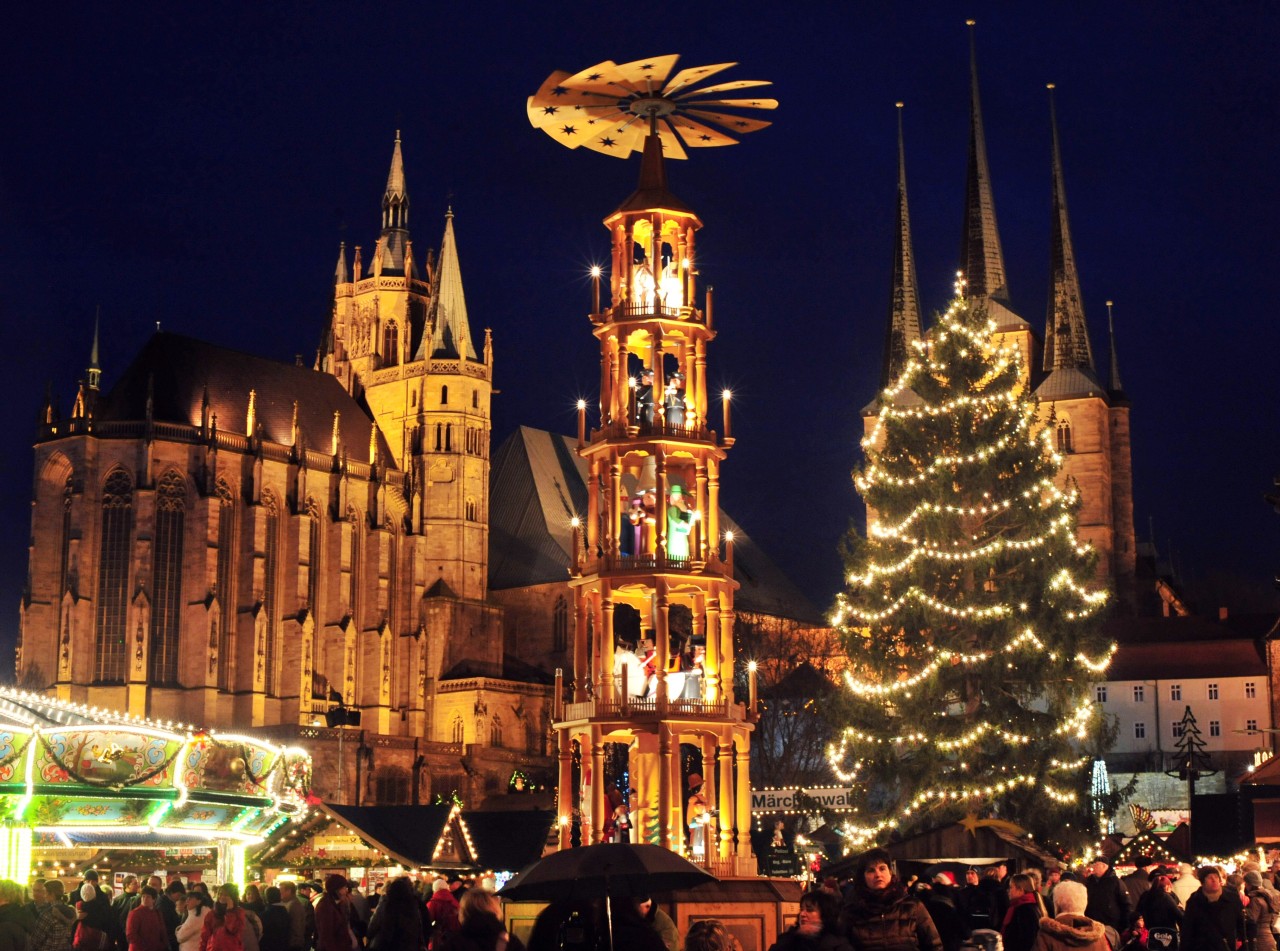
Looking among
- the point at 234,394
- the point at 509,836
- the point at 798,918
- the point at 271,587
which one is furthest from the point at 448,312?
the point at 798,918

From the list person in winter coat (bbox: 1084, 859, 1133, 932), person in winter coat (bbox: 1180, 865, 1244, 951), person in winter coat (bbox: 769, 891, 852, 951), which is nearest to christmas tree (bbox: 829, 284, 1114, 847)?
person in winter coat (bbox: 1084, 859, 1133, 932)

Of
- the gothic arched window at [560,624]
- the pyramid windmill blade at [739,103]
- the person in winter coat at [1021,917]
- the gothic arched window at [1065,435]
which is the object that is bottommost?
the person in winter coat at [1021,917]

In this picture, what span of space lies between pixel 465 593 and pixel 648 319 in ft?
180

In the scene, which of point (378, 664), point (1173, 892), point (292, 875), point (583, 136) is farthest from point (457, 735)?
point (1173, 892)

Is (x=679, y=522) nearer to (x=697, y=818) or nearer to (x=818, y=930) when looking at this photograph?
(x=697, y=818)

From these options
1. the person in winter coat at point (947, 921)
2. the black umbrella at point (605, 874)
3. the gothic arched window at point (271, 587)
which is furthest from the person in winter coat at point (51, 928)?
the gothic arched window at point (271, 587)

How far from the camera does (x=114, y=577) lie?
220 ft

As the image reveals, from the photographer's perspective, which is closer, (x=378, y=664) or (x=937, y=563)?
(x=937, y=563)

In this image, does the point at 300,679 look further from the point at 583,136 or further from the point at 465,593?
the point at 583,136

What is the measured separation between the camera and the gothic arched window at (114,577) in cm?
6612

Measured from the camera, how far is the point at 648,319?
Result: 77.5ft

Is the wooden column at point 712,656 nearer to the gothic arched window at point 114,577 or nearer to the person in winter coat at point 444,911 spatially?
the person in winter coat at point 444,911

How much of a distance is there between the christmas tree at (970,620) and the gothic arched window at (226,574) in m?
40.7

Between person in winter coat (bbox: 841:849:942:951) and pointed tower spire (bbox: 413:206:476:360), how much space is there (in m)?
69.7
